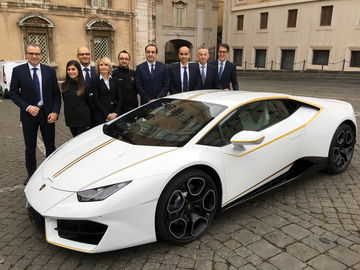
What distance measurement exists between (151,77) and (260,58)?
3061 cm

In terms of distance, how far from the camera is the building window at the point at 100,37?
73.6 ft

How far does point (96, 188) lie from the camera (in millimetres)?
2582

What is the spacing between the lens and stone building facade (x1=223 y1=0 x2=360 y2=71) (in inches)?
1041

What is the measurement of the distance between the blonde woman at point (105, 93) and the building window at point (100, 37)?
62.9 feet

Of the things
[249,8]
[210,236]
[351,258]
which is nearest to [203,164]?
[210,236]

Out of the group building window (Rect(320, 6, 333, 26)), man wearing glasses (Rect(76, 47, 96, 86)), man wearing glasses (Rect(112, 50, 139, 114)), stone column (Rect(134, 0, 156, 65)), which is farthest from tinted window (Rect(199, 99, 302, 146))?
building window (Rect(320, 6, 333, 26))

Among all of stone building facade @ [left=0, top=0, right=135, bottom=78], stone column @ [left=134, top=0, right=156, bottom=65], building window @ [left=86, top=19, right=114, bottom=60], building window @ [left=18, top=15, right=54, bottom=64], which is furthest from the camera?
stone column @ [left=134, top=0, right=156, bottom=65]

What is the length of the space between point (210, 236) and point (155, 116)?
56.6 inches

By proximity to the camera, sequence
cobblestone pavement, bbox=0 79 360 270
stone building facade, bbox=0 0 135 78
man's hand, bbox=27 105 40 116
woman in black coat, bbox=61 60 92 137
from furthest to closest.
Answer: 1. stone building facade, bbox=0 0 135 78
2. woman in black coat, bbox=61 60 92 137
3. man's hand, bbox=27 105 40 116
4. cobblestone pavement, bbox=0 79 360 270

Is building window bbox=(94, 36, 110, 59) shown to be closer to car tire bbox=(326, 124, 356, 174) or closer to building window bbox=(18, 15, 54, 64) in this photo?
building window bbox=(18, 15, 54, 64)

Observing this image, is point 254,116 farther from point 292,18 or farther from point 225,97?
point 292,18

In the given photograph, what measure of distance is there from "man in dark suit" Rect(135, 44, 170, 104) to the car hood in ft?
6.87

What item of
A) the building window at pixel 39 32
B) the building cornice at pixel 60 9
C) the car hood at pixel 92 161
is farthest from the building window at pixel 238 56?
the car hood at pixel 92 161

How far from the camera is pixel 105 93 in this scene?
4.81m
